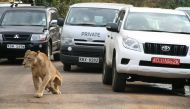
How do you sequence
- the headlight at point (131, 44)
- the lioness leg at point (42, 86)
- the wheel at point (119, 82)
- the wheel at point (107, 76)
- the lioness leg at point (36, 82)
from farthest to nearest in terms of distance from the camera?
the wheel at point (107, 76)
the wheel at point (119, 82)
the headlight at point (131, 44)
the lioness leg at point (36, 82)
the lioness leg at point (42, 86)

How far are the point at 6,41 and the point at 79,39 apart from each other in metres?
3.44

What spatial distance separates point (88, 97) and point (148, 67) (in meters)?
1.37

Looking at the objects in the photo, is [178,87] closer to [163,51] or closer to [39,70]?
[163,51]

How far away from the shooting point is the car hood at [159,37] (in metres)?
13.1

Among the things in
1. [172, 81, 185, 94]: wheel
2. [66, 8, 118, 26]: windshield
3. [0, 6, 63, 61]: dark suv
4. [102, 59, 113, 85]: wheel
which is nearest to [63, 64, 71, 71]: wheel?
[66, 8, 118, 26]: windshield

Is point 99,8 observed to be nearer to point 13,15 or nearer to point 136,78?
point 13,15

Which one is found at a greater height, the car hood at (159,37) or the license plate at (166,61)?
the car hood at (159,37)

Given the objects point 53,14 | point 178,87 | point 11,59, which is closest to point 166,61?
point 178,87

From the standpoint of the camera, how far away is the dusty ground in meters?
11.4

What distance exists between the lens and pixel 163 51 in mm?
13039

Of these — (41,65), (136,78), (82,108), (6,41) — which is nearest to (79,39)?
(6,41)

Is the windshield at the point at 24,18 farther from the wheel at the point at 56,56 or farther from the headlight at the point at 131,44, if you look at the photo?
the headlight at the point at 131,44

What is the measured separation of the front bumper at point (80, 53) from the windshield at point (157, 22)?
4220 mm

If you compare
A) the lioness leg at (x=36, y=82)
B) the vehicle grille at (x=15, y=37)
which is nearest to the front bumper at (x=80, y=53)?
the vehicle grille at (x=15, y=37)
